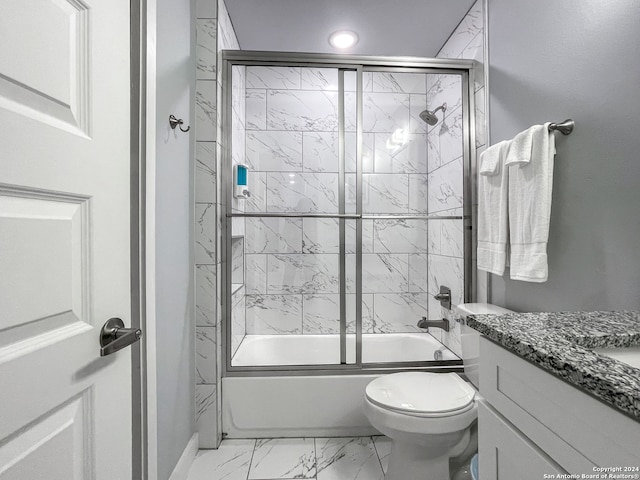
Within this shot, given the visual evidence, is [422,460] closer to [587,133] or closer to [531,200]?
[531,200]

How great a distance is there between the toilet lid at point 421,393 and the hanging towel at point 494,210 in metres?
0.58

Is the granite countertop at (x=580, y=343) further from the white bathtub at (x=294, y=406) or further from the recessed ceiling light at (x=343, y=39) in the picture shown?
the recessed ceiling light at (x=343, y=39)

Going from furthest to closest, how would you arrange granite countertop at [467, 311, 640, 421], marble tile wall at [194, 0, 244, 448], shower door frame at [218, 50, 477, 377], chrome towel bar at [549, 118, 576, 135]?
shower door frame at [218, 50, 477, 377], marble tile wall at [194, 0, 244, 448], chrome towel bar at [549, 118, 576, 135], granite countertop at [467, 311, 640, 421]

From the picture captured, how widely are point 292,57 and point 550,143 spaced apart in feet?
4.68

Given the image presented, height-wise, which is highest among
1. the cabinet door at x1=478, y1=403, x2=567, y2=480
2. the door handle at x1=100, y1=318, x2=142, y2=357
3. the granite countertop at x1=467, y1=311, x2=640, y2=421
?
the granite countertop at x1=467, y1=311, x2=640, y2=421

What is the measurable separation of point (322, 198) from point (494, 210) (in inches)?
39.2

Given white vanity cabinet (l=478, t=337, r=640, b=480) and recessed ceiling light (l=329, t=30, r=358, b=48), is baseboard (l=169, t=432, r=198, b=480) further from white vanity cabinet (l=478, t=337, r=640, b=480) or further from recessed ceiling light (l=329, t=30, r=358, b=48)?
recessed ceiling light (l=329, t=30, r=358, b=48)

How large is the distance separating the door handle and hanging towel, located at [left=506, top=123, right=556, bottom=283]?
1.41 m

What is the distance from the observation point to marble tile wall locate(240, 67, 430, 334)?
80.4 inches

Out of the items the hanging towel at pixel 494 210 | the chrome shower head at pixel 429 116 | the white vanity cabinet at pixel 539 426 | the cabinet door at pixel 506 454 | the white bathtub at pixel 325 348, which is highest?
the chrome shower head at pixel 429 116

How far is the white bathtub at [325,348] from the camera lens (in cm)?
210

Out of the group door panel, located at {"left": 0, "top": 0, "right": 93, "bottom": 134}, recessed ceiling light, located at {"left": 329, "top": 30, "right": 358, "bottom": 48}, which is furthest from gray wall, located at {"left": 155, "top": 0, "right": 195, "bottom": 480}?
recessed ceiling light, located at {"left": 329, "top": 30, "right": 358, "bottom": 48}

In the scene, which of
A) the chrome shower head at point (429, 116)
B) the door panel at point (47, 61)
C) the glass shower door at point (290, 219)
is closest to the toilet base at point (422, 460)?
the glass shower door at point (290, 219)

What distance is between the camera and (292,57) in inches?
73.6
